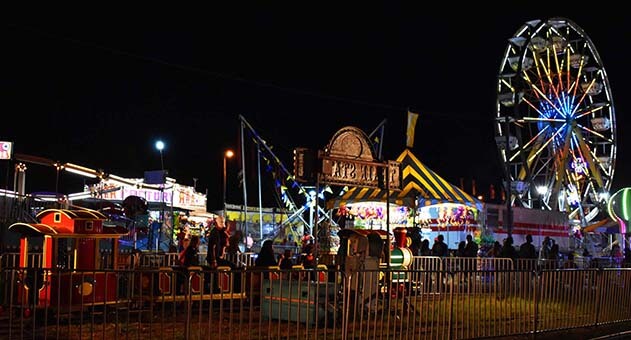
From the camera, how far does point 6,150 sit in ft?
54.4

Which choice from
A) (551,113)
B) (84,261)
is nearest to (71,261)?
(84,261)

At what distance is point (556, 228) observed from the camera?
98.9ft

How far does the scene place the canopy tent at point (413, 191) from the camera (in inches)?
787

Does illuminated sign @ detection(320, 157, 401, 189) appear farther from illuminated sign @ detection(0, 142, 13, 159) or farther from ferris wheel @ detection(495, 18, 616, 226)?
ferris wheel @ detection(495, 18, 616, 226)

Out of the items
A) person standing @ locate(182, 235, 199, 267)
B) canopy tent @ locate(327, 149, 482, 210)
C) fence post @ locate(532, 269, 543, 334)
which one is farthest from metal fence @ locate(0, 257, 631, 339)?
canopy tent @ locate(327, 149, 482, 210)

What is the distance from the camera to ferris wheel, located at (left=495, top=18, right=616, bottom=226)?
113ft

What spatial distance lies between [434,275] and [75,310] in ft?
17.1

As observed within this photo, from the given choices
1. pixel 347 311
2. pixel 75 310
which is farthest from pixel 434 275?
pixel 75 310

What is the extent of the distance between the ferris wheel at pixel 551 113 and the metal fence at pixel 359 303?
72.9ft

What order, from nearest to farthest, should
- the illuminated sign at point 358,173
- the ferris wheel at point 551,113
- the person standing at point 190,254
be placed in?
the illuminated sign at point 358,173 < the person standing at point 190,254 < the ferris wheel at point 551,113

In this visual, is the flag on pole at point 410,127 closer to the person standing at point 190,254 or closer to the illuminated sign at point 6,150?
the person standing at point 190,254

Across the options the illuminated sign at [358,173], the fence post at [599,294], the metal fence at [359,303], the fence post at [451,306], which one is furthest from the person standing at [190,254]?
the fence post at [599,294]

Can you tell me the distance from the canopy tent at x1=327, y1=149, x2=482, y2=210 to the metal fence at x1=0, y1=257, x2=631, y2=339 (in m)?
7.62

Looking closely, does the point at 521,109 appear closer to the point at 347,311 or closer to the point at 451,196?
the point at 451,196
